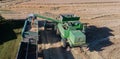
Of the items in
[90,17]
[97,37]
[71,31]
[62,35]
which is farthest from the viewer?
[90,17]

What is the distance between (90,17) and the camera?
110 feet

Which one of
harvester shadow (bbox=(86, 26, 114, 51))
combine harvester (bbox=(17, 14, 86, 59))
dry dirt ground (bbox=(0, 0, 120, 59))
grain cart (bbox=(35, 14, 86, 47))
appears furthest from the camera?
harvester shadow (bbox=(86, 26, 114, 51))

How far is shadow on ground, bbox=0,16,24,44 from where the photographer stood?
24377mm

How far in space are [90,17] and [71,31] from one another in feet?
40.3

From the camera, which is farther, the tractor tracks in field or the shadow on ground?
the shadow on ground

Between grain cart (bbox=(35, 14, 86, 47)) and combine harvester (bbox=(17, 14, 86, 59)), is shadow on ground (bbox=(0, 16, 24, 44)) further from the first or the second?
grain cart (bbox=(35, 14, 86, 47))

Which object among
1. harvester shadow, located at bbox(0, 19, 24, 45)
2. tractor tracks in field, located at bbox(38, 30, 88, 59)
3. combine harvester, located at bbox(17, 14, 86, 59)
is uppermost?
combine harvester, located at bbox(17, 14, 86, 59)

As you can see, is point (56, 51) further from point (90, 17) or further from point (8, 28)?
point (90, 17)

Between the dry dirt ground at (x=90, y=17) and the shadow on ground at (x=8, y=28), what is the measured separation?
2611 millimetres

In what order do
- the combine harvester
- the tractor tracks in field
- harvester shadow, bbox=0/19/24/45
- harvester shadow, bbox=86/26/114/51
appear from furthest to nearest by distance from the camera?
1. harvester shadow, bbox=0/19/24/45
2. harvester shadow, bbox=86/26/114/51
3. the tractor tracks in field
4. the combine harvester

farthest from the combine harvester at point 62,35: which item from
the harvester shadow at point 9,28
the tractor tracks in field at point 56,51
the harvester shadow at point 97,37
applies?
the harvester shadow at point 97,37

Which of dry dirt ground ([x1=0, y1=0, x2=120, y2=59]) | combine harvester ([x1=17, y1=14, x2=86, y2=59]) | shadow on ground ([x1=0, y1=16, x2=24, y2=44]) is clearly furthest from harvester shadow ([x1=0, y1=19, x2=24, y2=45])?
dry dirt ground ([x1=0, y1=0, x2=120, y2=59])

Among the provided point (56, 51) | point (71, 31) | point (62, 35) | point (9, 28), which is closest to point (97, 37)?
point (62, 35)

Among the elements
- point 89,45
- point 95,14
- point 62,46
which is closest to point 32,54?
point 62,46
